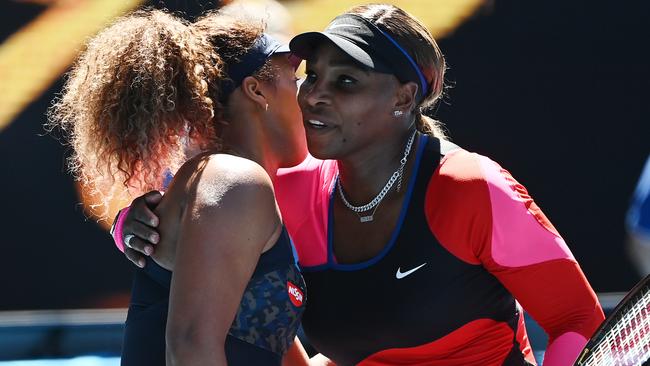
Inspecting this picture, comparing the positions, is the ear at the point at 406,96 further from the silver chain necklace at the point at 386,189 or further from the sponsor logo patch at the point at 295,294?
the sponsor logo patch at the point at 295,294

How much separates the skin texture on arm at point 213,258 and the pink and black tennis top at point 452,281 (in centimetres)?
49

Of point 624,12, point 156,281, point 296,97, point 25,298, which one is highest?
point 296,97

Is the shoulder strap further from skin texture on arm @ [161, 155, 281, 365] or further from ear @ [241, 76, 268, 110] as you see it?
skin texture on arm @ [161, 155, 281, 365]

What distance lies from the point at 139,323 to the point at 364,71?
0.72 m

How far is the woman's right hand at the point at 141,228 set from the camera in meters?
1.97

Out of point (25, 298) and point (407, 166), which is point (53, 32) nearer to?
point (25, 298)

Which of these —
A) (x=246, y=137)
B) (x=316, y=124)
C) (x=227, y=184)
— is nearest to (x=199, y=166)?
(x=227, y=184)

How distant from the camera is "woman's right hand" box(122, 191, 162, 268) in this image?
1972 millimetres

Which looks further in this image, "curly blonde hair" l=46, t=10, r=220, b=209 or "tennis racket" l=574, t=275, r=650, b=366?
"curly blonde hair" l=46, t=10, r=220, b=209

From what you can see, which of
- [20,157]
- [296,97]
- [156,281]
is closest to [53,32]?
[20,157]

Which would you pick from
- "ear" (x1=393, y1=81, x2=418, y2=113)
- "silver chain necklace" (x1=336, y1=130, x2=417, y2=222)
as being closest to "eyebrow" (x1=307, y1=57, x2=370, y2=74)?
"ear" (x1=393, y1=81, x2=418, y2=113)

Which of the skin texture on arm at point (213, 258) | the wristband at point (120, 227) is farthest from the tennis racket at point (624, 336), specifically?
the wristband at point (120, 227)

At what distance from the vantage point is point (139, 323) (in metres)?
2.00

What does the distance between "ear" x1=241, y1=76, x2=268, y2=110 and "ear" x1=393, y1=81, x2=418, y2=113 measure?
33 centimetres
